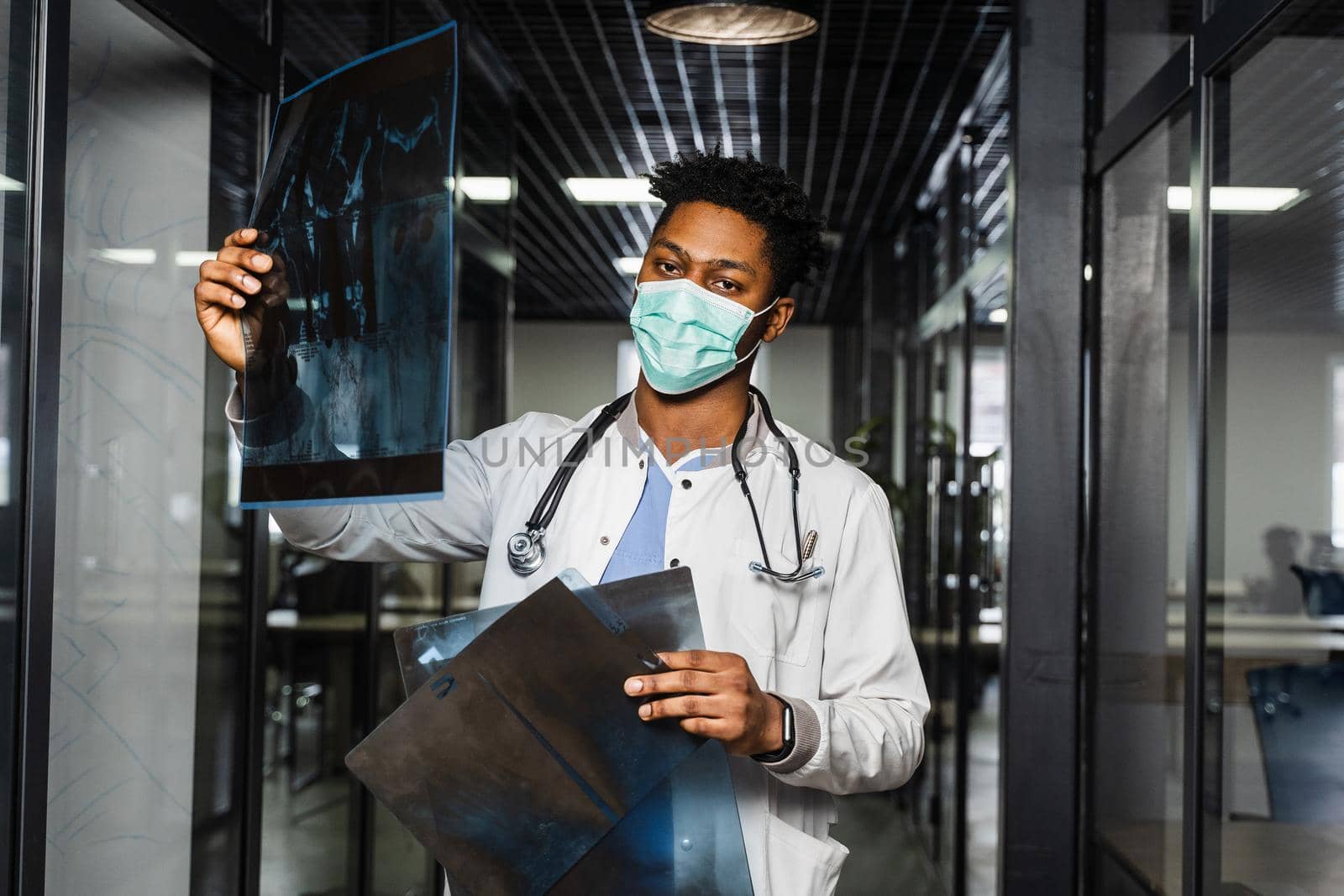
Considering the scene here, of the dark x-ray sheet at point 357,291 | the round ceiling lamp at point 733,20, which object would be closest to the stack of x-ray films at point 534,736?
the dark x-ray sheet at point 357,291

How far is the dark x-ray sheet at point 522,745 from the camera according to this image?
1.20 metres

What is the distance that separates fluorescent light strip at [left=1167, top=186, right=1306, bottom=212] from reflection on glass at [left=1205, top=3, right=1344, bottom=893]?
0.04ft

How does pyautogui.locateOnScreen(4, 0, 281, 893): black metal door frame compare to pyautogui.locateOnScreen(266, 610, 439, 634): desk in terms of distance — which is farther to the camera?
pyautogui.locateOnScreen(266, 610, 439, 634): desk

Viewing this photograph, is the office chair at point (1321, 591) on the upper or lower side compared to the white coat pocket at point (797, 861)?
upper

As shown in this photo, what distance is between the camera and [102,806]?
182cm

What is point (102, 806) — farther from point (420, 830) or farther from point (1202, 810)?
point (1202, 810)

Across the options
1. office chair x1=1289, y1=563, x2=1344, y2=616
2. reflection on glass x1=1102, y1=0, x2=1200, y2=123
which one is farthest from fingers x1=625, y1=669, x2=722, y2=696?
reflection on glass x1=1102, y1=0, x2=1200, y2=123

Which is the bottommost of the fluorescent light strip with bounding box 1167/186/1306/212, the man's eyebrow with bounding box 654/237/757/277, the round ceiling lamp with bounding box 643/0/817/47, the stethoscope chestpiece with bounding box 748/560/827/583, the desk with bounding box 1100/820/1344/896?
the desk with bounding box 1100/820/1344/896

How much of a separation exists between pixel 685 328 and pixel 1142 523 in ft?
4.34

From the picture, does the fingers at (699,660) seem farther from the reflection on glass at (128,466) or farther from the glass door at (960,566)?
the glass door at (960,566)

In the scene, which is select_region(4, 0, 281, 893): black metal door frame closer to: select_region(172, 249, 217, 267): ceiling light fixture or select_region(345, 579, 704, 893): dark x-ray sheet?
select_region(172, 249, 217, 267): ceiling light fixture

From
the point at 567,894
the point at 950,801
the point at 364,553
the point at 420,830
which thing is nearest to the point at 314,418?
the point at 364,553

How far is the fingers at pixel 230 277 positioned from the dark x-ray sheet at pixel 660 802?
1.32ft

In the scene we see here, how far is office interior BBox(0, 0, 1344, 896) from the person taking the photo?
159cm
